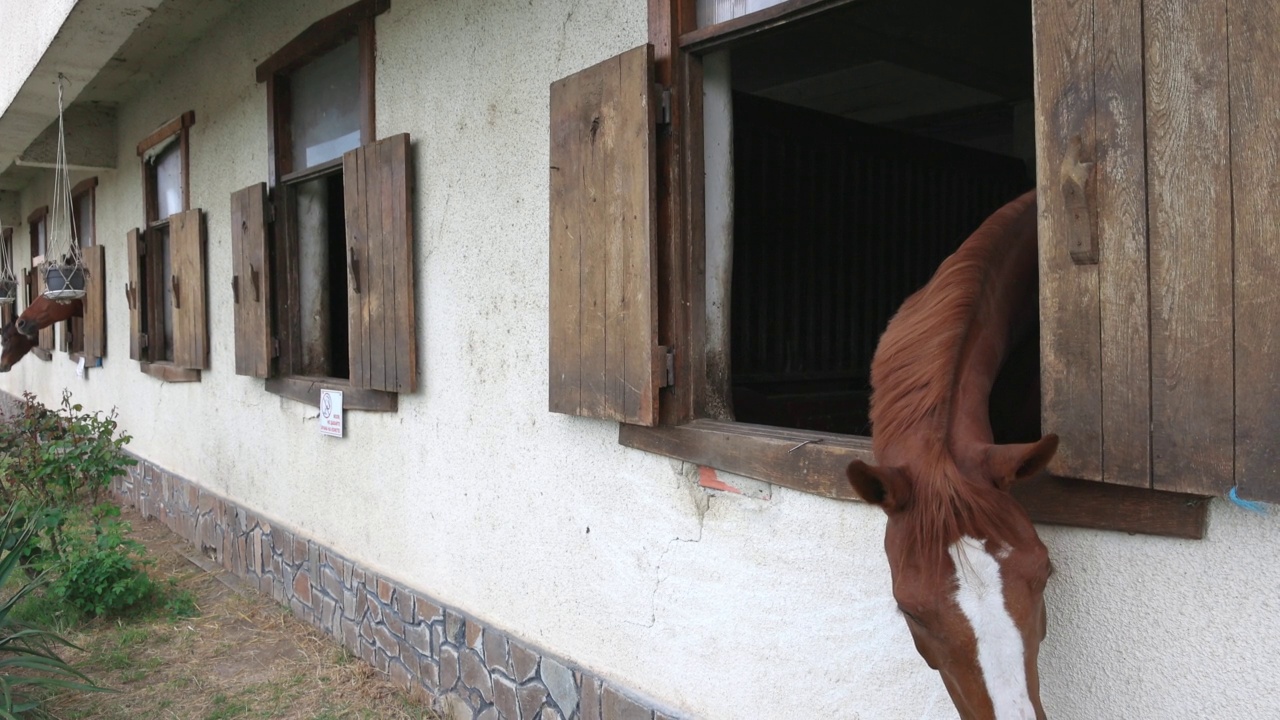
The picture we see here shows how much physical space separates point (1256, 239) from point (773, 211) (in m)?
3.03

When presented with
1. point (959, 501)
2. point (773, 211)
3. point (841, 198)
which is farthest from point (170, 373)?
point (959, 501)

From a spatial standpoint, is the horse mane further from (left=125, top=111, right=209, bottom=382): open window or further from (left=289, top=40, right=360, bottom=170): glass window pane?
(left=125, top=111, right=209, bottom=382): open window

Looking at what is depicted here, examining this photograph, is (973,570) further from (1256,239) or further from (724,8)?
(724,8)

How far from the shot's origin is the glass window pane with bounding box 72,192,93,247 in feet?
28.2

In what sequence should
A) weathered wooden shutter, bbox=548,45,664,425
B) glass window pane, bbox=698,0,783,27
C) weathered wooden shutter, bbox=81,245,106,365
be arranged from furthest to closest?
weathered wooden shutter, bbox=81,245,106,365
weathered wooden shutter, bbox=548,45,664,425
glass window pane, bbox=698,0,783,27

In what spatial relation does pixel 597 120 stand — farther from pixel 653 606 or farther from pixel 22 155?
pixel 22 155

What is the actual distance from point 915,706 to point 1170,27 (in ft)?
4.51

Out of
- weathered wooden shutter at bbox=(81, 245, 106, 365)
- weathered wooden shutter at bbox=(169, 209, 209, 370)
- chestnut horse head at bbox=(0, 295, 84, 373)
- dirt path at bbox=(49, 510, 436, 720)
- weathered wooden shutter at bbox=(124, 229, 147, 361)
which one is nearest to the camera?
dirt path at bbox=(49, 510, 436, 720)

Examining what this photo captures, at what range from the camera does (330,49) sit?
4.37 meters

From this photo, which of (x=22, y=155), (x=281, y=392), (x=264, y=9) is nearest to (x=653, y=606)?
(x=281, y=392)

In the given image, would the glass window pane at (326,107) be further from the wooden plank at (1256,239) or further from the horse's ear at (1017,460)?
the wooden plank at (1256,239)

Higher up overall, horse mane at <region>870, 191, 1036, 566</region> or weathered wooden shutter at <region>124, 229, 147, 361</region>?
weathered wooden shutter at <region>124, 229, 147, 361</region>

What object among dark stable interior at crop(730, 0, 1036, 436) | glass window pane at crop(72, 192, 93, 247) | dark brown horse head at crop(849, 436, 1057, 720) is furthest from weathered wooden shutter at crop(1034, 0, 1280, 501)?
glass window pane at crop(72, 192, 93, 247)

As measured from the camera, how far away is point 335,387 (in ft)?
13.8
